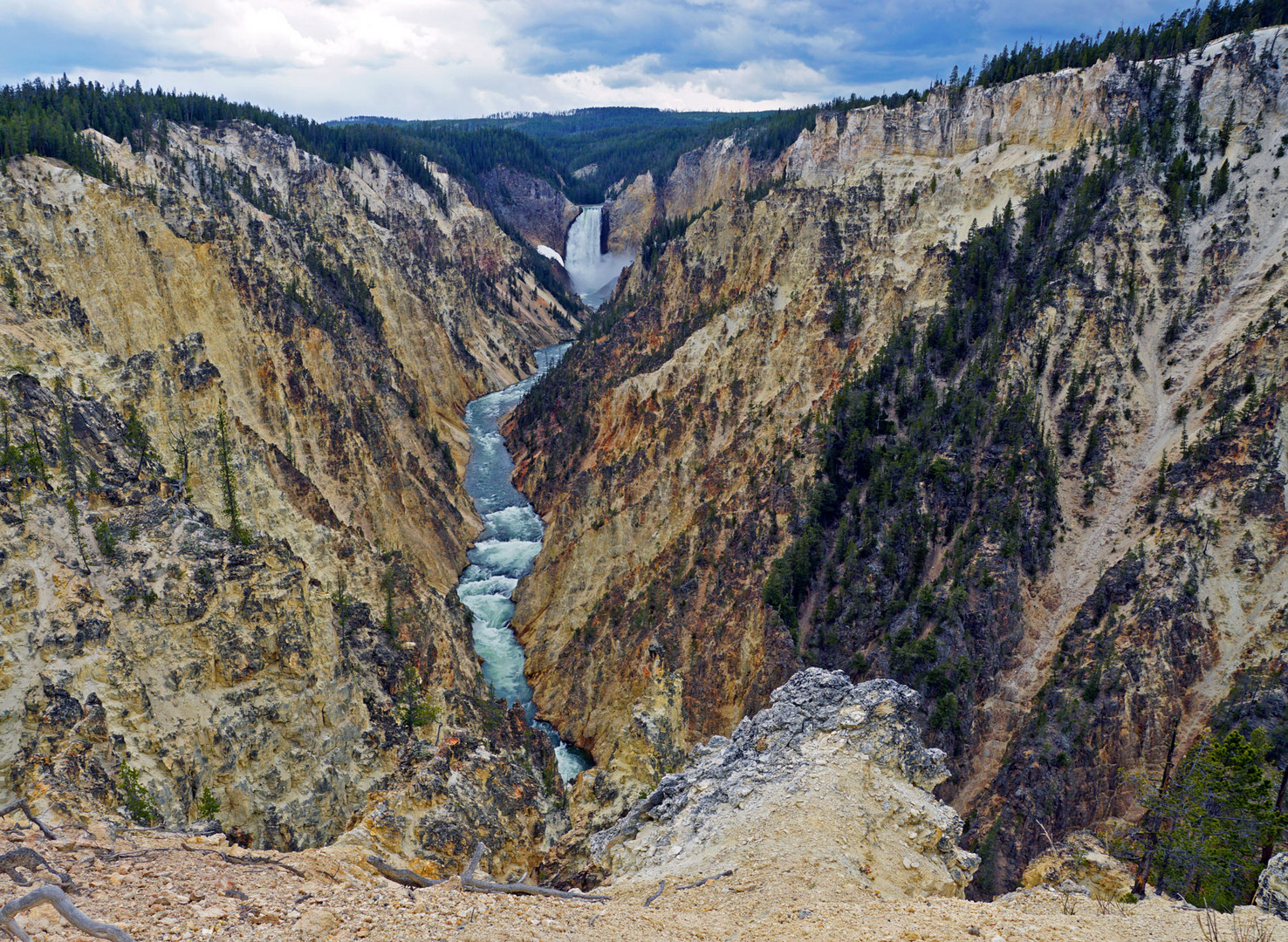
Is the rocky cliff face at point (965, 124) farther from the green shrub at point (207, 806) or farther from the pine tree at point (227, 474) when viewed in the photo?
the green shrub at point (207, 806)

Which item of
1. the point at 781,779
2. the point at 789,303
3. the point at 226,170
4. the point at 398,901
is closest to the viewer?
the point at 398,901

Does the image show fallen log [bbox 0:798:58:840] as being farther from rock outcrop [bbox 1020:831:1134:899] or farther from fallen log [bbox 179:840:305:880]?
rock outcrop [bbox 1020:831:1134:899]

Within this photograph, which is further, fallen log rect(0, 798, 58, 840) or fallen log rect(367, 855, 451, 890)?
fallen log rect(367, 855, 451, 890)

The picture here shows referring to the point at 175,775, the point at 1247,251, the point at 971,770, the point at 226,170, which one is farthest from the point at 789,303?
the point at 226,170

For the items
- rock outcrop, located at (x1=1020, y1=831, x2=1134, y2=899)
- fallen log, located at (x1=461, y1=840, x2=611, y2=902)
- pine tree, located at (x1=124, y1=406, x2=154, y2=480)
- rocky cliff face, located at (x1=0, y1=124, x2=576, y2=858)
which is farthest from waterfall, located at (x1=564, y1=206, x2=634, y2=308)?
fallen log, located at (x1=461, y1=840, x2=611, y2=902)

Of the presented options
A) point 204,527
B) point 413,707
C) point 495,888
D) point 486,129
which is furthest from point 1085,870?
point 486,129

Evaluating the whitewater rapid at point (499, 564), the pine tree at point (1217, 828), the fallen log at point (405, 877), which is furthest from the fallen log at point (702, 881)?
the whitewater rapid at point (499, 564)

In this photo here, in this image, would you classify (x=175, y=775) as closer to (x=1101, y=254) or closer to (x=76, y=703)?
(x=76, y=703)
